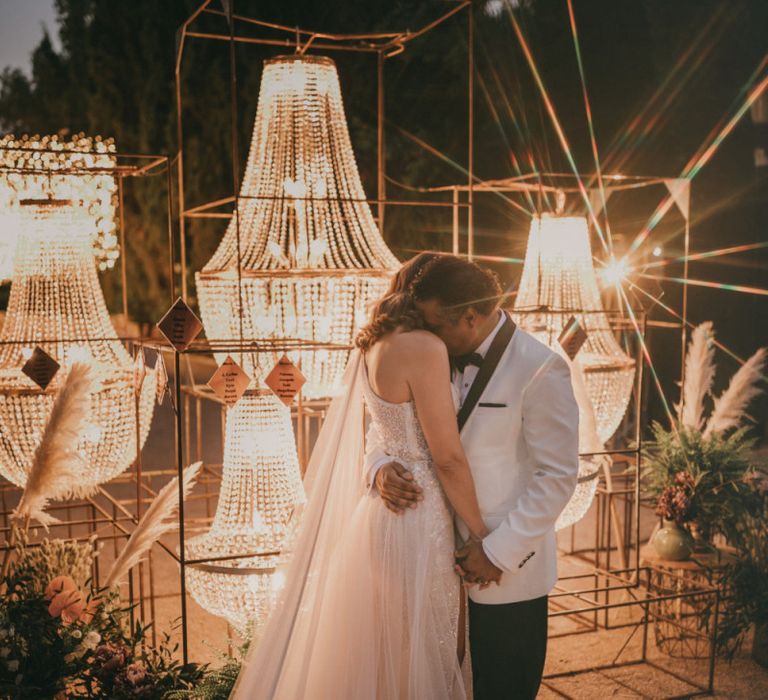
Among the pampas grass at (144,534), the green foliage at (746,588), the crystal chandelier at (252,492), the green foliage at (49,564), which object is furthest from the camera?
the green foliage at (746,588)

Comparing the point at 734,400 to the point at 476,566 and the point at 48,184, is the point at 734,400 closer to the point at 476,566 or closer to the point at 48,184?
the point at 476,566

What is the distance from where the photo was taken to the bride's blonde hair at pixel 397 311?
213 centimetres

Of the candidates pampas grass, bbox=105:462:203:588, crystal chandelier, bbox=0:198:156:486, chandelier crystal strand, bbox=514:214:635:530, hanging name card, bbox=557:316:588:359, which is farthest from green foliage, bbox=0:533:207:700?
chandelier crystal strand, bbox=514:214:635:530

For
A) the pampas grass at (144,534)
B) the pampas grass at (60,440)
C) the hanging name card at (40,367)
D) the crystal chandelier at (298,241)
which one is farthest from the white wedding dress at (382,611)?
the hanging name card at (40,367)

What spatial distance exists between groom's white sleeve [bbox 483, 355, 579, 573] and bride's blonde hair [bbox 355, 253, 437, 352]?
325mm

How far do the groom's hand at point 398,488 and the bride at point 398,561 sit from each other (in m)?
0.02

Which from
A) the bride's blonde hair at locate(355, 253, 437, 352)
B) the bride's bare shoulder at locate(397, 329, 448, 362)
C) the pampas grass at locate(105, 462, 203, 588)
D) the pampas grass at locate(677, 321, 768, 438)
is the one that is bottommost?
the pampas grass at locate(105, 462, 203, 588)

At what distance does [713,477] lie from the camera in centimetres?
399

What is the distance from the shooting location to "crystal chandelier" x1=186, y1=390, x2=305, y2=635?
306cm

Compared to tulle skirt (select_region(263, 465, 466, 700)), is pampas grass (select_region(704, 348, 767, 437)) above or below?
above

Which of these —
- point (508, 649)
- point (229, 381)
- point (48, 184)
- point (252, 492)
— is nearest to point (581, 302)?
point (252, 492)

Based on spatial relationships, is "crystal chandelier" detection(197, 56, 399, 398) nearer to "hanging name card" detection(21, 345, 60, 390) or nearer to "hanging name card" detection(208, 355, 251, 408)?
"hanging name card" detection(208, 355, 251, 408)

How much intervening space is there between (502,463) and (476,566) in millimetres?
252

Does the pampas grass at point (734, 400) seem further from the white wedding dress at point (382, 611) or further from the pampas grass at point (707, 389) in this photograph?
the white wedding dress at point (382, 611)
